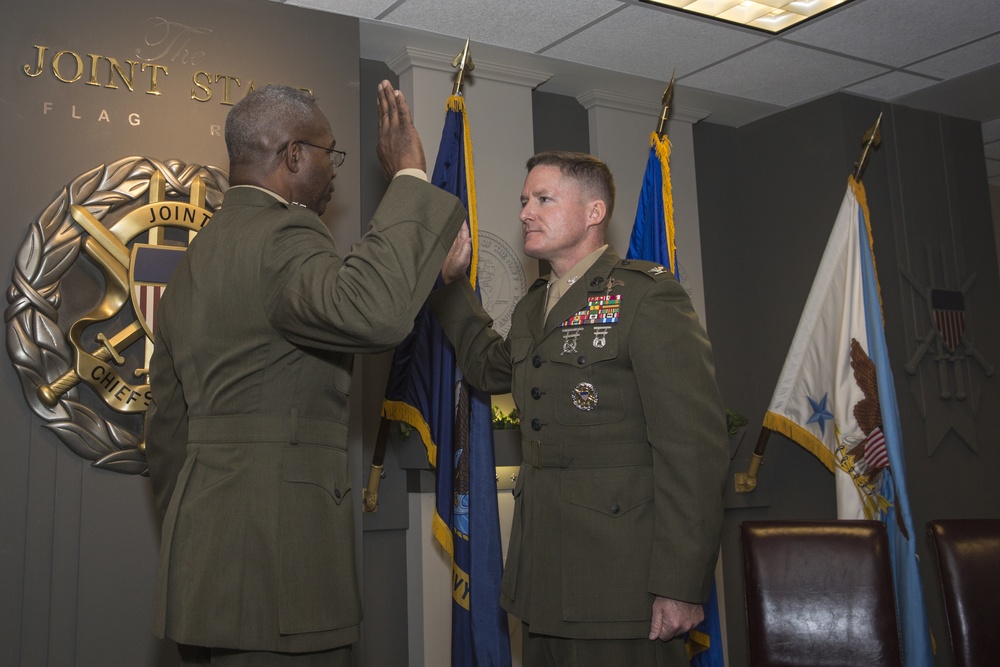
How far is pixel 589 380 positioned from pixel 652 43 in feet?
7.72

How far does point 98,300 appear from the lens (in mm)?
2826

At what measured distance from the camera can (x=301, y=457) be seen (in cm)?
156

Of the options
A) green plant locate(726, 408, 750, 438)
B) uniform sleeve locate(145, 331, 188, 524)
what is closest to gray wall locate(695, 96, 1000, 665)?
green plant locate(726, 408, 750, 438)

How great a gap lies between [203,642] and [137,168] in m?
1.89

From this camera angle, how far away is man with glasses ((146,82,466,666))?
148 centimetres

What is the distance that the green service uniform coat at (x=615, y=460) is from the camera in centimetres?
192

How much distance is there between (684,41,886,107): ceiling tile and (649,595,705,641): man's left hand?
2862 millimetres

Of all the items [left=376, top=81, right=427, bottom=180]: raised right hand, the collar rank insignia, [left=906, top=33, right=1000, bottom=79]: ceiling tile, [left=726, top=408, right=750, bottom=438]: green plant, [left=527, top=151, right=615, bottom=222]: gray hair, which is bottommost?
[left=726, top=408, right=750, bottom=438]: green plant

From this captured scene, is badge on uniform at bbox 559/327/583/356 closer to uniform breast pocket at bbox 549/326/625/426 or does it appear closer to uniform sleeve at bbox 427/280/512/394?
uniform breast pocket at bbox 549/326/625/426

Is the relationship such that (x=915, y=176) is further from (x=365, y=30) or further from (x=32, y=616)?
(x=32, y=616)

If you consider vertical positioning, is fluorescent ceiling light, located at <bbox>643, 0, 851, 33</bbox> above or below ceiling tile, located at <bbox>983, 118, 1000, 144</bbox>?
below

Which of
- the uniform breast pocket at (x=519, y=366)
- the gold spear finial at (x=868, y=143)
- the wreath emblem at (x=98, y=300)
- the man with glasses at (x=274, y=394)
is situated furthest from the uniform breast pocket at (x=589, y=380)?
the gold spear finial at (x=868, y=143)

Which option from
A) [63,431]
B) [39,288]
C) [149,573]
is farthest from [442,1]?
[149,573]

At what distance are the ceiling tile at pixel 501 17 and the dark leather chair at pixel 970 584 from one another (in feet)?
7.43
